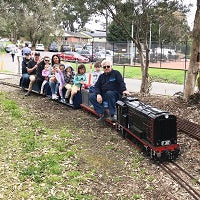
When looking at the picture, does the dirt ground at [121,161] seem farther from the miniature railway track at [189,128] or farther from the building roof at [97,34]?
the building roof at [97,34]

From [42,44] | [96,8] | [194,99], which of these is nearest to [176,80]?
[96,8]

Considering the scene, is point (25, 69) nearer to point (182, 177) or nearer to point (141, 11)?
point (141, 11)

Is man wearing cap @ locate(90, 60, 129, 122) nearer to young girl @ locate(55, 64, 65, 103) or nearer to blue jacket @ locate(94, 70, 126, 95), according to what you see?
blue jacket @ locate(94, 70, 126, 95)

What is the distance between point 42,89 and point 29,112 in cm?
234

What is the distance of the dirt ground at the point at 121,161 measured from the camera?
5.02 metres

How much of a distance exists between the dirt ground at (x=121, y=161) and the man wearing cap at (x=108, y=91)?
427 mm

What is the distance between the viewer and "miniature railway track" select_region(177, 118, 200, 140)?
23.3 ft

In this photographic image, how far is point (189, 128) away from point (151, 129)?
5.87 ft

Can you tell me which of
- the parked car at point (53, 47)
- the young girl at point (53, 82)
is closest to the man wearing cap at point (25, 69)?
the young girl at point (53, 82)

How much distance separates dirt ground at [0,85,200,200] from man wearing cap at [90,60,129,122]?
16.8 inches

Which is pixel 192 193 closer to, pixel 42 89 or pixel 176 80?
pixel 42 89

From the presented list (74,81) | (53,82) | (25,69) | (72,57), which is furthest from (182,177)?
(72,57)

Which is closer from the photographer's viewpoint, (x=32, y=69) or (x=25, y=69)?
(x=32, y=69)

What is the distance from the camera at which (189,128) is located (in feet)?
24.2
